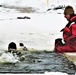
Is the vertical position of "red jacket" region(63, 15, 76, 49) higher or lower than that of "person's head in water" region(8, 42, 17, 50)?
higher

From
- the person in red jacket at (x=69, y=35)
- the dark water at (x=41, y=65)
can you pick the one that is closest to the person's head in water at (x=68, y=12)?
the person in red jacket at (x=69, y=35)

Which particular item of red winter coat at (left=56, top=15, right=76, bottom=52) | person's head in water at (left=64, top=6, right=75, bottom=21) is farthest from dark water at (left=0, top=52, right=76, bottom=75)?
person's head in water at (left=64, top=6, right=75, bottom=21)

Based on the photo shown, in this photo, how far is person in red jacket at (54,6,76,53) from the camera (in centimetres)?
158

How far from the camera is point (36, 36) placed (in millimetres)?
1588

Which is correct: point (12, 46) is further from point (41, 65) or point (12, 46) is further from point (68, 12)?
point (68, 12)

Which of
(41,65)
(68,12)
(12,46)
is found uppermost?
(68,12)

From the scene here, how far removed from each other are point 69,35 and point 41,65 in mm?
268

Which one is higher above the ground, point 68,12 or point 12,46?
point 68,12

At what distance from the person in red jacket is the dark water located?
2.3 inches

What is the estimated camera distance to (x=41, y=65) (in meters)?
1.56

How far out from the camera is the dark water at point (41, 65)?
1556 millimetres

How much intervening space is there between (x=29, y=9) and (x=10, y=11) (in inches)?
5.0

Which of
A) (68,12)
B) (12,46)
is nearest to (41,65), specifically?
(12,46)

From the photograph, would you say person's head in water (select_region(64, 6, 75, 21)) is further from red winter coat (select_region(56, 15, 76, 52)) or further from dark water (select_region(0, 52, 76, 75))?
dark water (select_region(0, 52, 76, 75))
